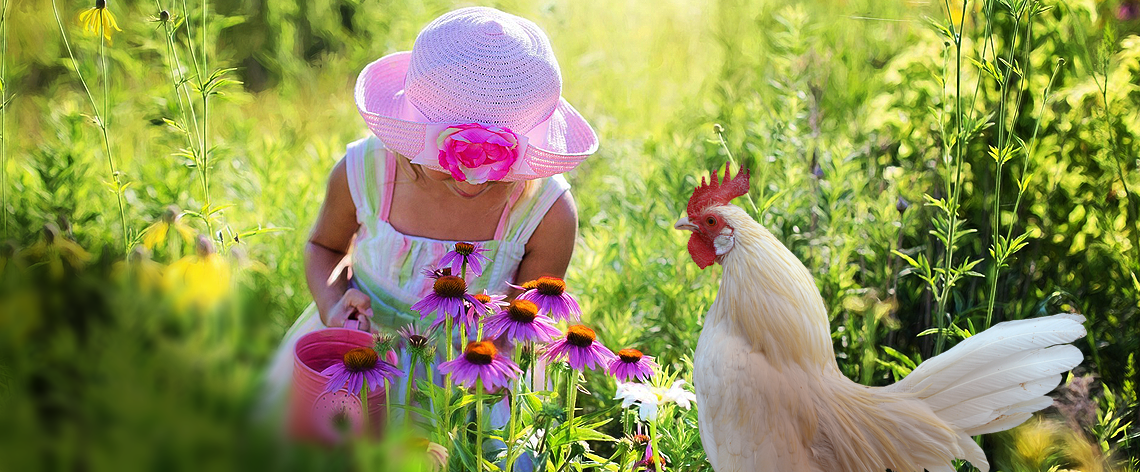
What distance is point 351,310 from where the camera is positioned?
1.95 m

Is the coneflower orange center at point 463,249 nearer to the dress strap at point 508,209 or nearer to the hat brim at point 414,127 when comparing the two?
the hat brim at point 414,127

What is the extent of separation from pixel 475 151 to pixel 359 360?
1.83 feet

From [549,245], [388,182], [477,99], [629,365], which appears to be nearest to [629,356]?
[629,365]

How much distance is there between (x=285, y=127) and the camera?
3.98 m

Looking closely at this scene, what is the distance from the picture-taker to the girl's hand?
1923mm

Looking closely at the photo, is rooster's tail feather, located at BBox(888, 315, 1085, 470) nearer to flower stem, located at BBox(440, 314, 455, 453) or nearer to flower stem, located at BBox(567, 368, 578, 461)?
flower stem, located at BBox(567, 368, 578, 461)

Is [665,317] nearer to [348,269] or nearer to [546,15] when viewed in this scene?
[348,269]

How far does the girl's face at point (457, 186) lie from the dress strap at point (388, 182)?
119 millimetres

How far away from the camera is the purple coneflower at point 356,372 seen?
1211 millimetres

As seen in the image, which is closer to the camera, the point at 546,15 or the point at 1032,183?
the point at 1032,183

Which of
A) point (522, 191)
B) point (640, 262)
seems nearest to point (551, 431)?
point (522, 191)


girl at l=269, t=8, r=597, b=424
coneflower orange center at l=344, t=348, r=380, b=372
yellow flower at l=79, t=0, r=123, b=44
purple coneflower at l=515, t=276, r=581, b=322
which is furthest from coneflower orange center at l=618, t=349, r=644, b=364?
yellow flower at l=79, t=0, r=123, b=44

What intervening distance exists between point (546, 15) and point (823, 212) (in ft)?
8.29

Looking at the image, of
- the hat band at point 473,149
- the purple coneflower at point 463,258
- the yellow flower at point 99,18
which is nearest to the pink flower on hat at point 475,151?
the hat band at point 473,149
